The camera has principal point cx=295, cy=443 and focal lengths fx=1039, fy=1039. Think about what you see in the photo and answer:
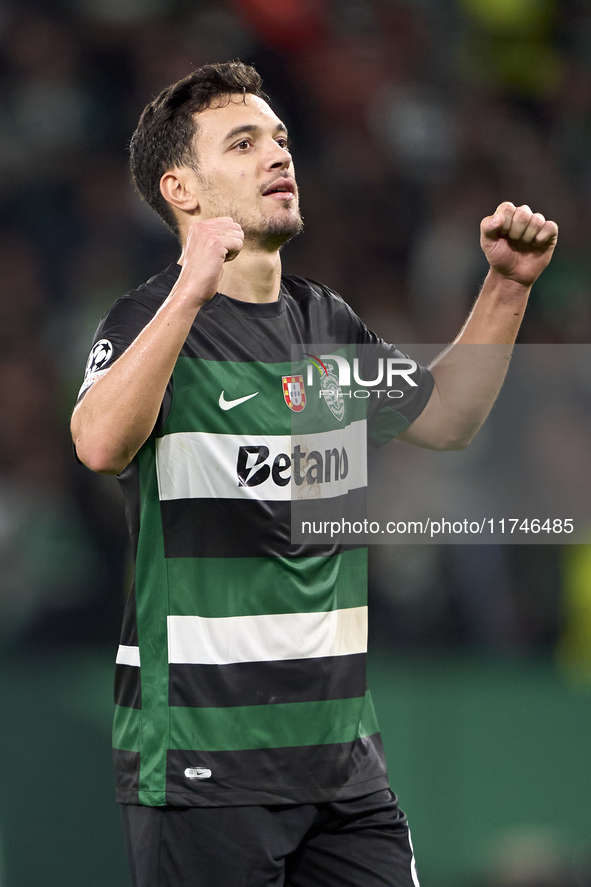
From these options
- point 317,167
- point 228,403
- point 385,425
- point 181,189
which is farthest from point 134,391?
point 317,167

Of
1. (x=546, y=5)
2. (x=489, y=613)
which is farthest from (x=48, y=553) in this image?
(x=546, y=5)

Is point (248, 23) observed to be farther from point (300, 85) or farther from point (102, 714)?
point (102, 714)

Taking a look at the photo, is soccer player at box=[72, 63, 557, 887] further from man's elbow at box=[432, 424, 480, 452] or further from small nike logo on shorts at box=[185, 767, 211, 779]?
man's elbow at box=[432, 424, 480, 452]

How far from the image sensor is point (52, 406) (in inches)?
178

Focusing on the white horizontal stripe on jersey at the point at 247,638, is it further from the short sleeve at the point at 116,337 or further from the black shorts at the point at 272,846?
the short sleeve at the point at 116,337

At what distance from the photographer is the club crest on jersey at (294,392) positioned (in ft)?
6.87

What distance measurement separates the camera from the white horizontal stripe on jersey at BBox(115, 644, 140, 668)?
6.45 feet

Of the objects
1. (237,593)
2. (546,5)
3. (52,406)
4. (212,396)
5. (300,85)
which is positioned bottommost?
(237,593)

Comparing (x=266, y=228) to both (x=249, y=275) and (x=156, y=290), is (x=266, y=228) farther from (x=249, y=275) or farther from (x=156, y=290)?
(x=156, y=290)

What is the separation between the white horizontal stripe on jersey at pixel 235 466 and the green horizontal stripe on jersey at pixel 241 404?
0.02 m

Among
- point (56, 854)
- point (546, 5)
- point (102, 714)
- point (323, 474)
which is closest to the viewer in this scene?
point (323, 474)

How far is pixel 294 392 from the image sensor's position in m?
2.11

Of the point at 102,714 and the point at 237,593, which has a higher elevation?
the point at 237,593

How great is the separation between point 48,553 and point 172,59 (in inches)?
102
